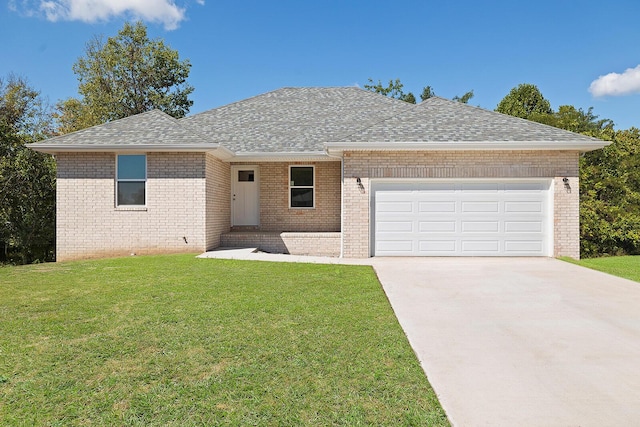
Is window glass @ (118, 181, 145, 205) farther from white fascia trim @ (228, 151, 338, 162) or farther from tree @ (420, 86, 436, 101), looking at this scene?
tree @ (420, 86, 436, 101)

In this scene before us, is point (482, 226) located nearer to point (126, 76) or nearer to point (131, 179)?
point (131, 179)

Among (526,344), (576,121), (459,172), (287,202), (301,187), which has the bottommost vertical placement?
(526,344)

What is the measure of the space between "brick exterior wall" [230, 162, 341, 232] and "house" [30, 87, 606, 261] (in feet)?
3.66

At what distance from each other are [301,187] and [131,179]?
5915 mm

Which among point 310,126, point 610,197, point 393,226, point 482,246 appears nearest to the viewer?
point 482,246

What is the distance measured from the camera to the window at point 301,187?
14844mm

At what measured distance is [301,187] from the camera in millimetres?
14867

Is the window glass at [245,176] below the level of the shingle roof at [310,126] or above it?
below

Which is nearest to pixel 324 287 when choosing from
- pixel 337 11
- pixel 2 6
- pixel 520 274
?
pixel 520 274

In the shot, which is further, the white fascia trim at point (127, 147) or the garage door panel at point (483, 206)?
the white fascia trim at point (127, 147)

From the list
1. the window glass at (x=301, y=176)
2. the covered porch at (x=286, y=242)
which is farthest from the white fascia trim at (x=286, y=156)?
the covered porch at (x=286, y=242)

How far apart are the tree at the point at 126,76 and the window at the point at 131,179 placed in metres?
17.0

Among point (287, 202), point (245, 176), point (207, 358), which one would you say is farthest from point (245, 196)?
point (207, 358)

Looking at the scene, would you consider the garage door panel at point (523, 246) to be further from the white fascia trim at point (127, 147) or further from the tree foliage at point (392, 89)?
the tree foliage at point (392, 89)
